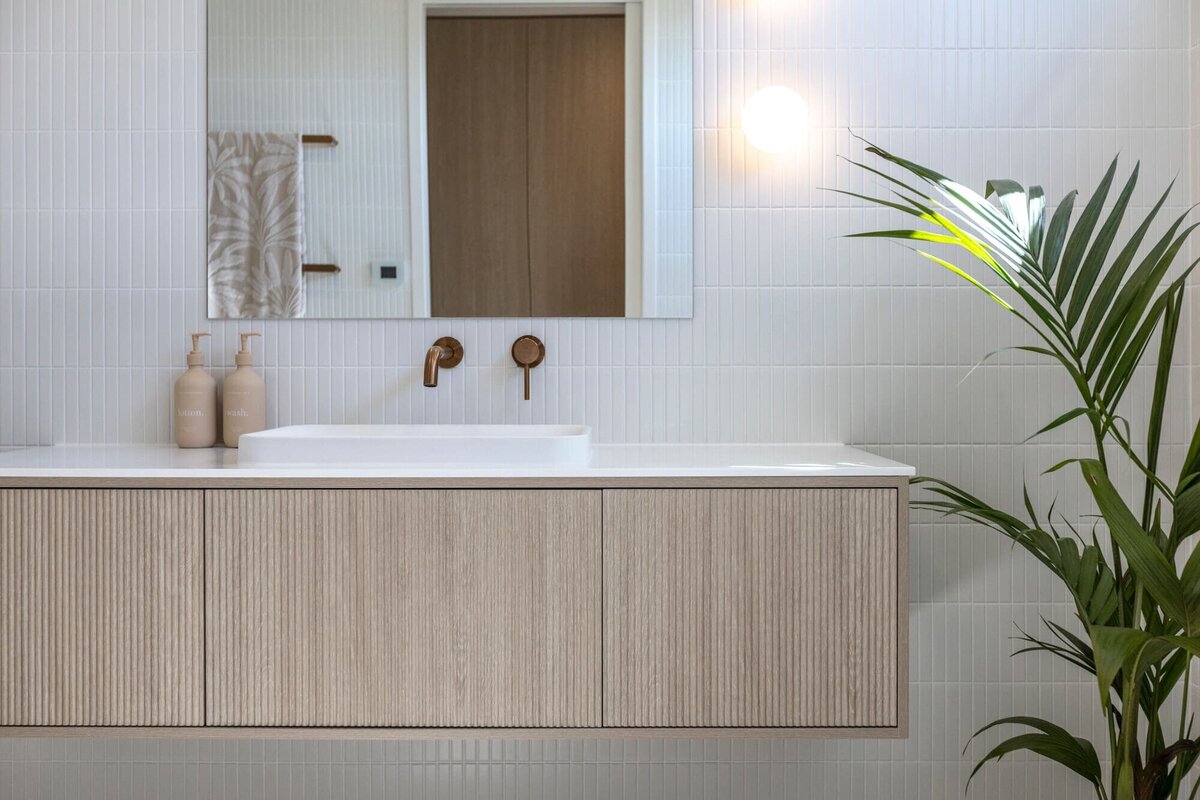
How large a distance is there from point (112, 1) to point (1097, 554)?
219 cm

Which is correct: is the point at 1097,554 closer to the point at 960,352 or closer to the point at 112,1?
the point at 960,352

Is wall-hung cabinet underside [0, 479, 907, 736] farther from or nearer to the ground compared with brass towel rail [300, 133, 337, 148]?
nearer to the ground

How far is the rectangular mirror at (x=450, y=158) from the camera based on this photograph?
1898 millimetres

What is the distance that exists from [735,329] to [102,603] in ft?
4.22

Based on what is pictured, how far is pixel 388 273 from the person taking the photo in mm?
1925

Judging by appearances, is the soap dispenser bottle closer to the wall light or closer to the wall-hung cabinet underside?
the wall-hung cabinet underside

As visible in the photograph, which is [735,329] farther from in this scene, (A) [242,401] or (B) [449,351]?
(A) [242,401]

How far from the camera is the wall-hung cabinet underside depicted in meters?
1.49

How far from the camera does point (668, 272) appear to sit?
1.91m

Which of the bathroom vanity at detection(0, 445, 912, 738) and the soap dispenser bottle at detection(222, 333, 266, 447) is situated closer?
the bathroom vanity at detection(0, 445, 912, 738)

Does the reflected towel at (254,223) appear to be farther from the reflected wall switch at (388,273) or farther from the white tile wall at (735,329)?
the reflected wall switch at (388,273)

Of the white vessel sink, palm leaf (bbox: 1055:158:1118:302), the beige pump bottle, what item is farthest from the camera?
the beige pump bottle

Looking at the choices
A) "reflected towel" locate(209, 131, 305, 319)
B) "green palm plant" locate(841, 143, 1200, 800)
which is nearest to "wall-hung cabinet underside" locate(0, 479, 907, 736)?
"green palm plant" locate(841, 143, 1200, 800)

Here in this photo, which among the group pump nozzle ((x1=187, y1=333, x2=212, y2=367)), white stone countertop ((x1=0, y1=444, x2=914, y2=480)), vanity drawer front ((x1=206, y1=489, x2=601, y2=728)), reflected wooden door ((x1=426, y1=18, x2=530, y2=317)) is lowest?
vanity drawer front ((x1=206, y1=489, x2=601, y2=728))
